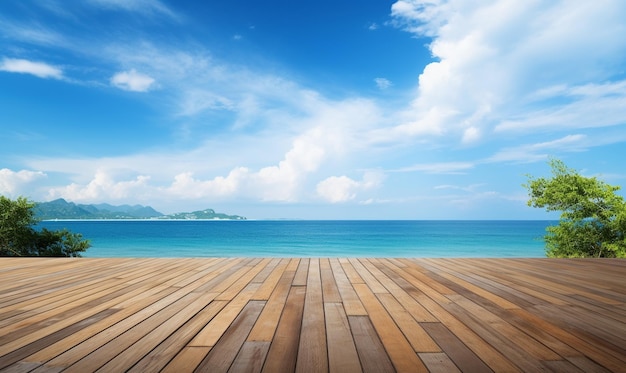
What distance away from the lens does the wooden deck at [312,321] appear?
1.27 metres

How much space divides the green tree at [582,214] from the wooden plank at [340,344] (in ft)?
34.5

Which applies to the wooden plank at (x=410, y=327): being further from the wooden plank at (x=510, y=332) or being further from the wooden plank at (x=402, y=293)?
the wooden plank at (x=510, y=332)

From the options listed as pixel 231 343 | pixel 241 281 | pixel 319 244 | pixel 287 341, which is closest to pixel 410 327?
pixel 287 341

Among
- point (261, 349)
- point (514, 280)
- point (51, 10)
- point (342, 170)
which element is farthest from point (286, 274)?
point (342, 170)

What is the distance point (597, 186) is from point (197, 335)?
12.1 meters

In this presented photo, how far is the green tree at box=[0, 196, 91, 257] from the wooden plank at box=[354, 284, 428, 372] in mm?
13623

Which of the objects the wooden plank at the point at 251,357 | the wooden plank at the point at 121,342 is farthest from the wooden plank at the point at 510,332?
the wooden plank at the point at 121,342

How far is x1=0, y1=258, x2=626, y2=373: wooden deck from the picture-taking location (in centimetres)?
127

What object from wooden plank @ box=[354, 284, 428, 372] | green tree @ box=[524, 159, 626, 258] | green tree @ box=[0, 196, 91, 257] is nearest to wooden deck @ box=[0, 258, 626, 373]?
wooden plank @ box=[354, 284, 428, 372]

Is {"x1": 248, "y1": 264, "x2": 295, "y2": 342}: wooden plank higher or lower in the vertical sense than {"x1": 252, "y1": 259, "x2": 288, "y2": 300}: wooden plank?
higher

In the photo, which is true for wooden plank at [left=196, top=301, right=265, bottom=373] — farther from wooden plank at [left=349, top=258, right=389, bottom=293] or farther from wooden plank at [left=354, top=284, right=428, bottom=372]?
wooden plank at [left=349, top=258, right=389, bottom=293]

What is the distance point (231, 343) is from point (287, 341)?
251 mm

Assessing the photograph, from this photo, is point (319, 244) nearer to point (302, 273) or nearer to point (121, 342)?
point (302, 273)

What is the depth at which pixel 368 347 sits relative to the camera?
141 cm
